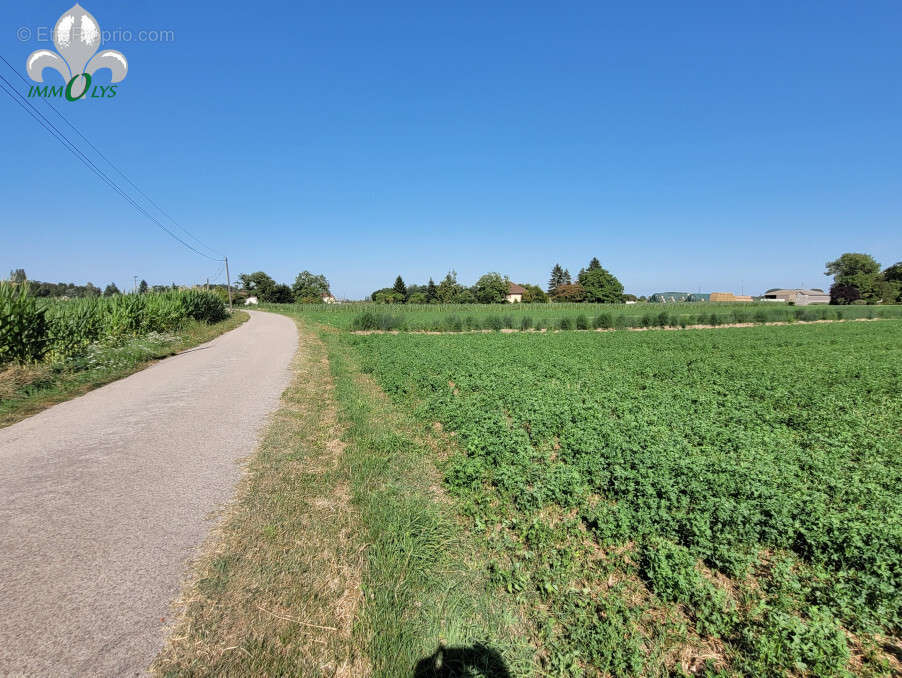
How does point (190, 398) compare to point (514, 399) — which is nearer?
point (514, 399)

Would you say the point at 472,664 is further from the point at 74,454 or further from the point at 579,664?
the point at 74,454

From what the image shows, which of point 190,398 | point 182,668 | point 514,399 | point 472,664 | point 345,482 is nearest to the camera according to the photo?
point 182,668

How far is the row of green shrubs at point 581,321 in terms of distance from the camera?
30.9 m

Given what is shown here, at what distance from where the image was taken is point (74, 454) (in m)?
5.29

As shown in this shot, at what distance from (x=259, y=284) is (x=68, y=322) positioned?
107 metres

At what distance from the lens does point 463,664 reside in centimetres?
235

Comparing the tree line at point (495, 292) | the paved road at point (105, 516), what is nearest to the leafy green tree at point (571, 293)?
the tree line at point (495, 292)

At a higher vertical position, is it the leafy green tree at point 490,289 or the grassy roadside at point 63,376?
the leafy green tree at point 490,289

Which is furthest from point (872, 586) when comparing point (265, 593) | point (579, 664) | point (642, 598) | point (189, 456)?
point (189, 456)

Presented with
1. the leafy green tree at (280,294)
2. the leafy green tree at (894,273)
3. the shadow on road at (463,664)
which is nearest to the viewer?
the shadow on road at (463,664)

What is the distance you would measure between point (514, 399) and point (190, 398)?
303 inches

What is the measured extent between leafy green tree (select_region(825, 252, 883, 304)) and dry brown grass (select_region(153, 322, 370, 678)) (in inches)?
4190

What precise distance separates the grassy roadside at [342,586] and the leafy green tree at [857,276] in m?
106

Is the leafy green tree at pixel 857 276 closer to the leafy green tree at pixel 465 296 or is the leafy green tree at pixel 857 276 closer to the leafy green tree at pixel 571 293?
the leafy green tree at pixel 571 293
